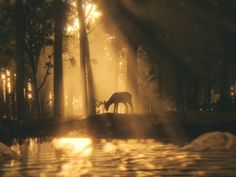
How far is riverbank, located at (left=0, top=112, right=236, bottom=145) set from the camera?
20.9 meters

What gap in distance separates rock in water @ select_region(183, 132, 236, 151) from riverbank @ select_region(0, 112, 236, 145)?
5908 mm

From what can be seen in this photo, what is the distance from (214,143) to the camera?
1342cm

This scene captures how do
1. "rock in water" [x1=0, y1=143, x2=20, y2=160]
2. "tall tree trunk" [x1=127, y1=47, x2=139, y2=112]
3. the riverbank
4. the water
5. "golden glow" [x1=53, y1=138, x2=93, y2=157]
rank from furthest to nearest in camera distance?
1. "tall tree trunk" [x1=127, y1=47, x2=139, y2=112]
2. the riverbank
3. "golden glow" [x1=53, y1=138, x2=93, y2=157]
4. "rock in water" [x1=0, y1=143, x2=20, y2=160]
5. the water

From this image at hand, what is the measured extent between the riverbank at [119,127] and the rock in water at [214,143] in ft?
19.4

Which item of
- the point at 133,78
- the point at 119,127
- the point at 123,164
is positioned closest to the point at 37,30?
the point at 133,78

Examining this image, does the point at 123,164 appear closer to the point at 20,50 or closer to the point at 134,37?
the point at 20,50

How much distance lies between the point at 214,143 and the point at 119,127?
9.50 m

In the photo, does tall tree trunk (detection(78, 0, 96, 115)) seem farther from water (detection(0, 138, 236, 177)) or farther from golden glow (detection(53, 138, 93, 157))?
water (detection(0, 138, 236, 177))

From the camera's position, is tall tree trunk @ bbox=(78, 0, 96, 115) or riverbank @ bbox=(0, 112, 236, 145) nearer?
riverbank @ bbox=(0, 112, 236, 145)

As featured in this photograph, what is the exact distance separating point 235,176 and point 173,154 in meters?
4.22

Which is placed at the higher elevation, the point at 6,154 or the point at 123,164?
the point at 6,154

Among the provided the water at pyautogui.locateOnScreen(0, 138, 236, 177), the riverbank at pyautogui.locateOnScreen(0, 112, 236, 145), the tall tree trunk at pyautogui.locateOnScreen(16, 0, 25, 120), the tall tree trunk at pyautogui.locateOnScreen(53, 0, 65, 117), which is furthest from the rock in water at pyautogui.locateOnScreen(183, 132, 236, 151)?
the tall tree trunk at pyautogui.locateOnScreen(53, 0, 65, 117)

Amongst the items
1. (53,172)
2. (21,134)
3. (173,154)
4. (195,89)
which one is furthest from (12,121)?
(195,89)

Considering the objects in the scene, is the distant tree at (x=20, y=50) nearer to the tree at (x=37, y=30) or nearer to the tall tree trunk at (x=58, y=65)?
the tall tree trunk at (x=58, y=65)
